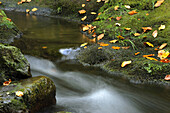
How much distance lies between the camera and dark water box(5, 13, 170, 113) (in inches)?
110

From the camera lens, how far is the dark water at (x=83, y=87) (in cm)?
279

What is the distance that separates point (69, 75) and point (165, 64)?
1.79m

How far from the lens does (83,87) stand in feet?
11.0

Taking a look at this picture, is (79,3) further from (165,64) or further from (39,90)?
(39,90)

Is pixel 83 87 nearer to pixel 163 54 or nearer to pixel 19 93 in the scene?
pixel 19 93

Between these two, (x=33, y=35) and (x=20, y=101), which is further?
(x=33, y=35)

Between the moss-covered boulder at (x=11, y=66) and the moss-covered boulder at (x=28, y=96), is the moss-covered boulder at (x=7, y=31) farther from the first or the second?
the moss-covered boulder at (x=28, y=96)

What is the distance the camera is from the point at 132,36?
4695 millimetres

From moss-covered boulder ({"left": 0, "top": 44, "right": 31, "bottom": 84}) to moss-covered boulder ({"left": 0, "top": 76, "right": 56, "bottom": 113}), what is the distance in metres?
0.15

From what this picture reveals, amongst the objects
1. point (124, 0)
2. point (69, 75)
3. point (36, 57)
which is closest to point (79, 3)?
point (124, 0)

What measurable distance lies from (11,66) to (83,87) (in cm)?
128

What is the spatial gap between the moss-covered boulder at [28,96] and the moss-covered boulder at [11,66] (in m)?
0.15

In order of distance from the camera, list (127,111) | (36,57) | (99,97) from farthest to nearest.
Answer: (36,57), (99,97), (127,111)

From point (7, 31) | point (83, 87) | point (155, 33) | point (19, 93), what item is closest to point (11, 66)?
point (19, 93)
